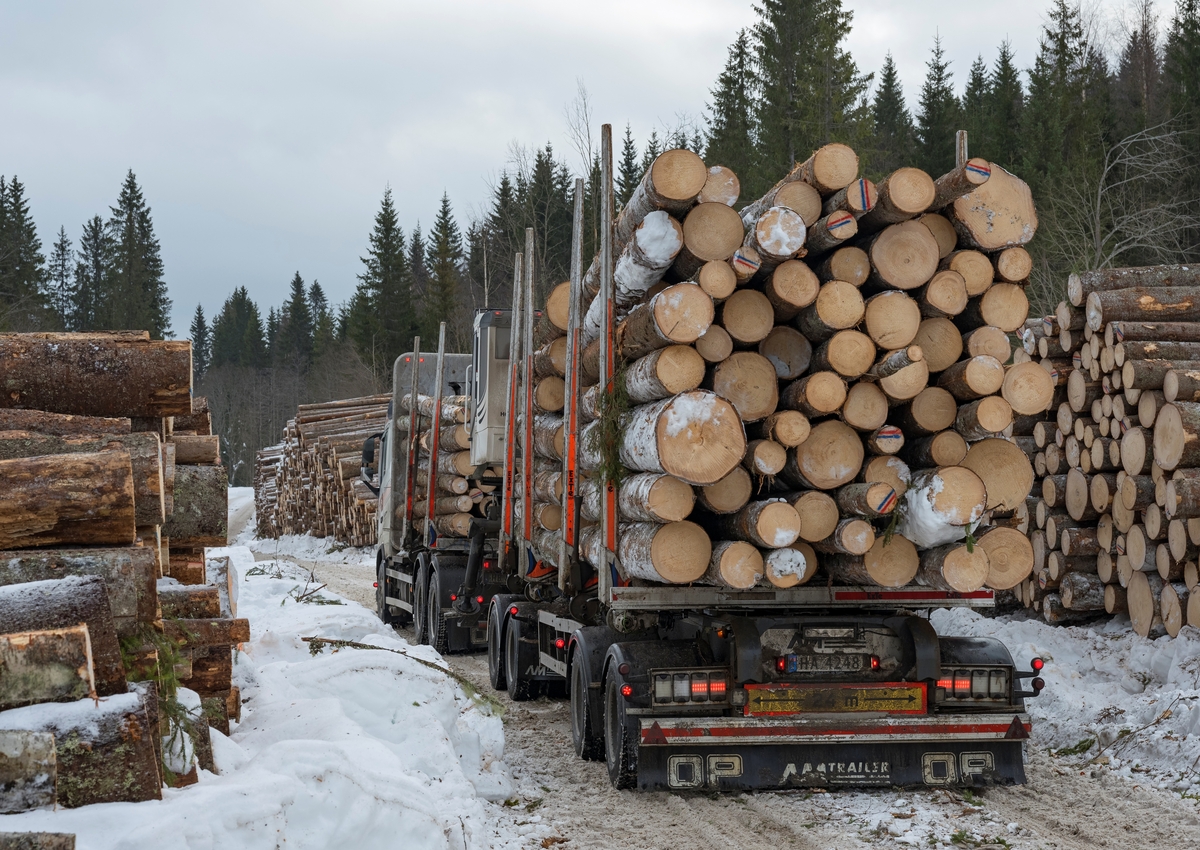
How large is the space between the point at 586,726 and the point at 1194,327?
7.04 m

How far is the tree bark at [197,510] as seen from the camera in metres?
6.11

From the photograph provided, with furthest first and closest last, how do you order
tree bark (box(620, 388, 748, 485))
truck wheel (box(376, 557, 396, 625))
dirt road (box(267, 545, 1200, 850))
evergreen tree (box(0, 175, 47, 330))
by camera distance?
evergreen tree (box(0, 175, 47, 330)), truck wheel (box(376, 557, 396, 625)), tree bark (box(620, 388, 748, 485)), dirt road (box(267, 545, 1200, 850))

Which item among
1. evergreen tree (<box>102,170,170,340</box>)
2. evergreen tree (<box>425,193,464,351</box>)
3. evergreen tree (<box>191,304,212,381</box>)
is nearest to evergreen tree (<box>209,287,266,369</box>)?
evergreen tree (<box>191,304,212,381</box>)

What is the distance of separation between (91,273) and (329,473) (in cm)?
5213

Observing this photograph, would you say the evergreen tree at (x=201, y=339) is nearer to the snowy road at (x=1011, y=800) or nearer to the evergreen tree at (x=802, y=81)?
the evergreen tree at (x=802, y=81)

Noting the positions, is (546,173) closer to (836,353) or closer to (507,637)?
(507,637)

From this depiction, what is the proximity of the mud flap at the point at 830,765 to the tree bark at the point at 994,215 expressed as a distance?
311 centimetres

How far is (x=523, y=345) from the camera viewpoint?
33.1ft

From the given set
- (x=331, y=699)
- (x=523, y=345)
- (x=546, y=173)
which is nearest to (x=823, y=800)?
(x=331, y=699)

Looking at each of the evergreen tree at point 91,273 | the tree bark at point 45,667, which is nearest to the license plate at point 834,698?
the tree bark at point 45,667

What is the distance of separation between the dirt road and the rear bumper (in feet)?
0.42

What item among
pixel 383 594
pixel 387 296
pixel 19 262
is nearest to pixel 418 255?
pixel 387 296

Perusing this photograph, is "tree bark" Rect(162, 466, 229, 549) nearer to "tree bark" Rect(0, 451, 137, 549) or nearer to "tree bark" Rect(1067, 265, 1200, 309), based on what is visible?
"tree bark" Rect(0, 451, 137, 549)

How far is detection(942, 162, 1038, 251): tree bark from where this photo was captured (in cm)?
652
